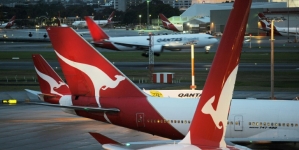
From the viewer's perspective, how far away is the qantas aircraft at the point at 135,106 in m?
28.6

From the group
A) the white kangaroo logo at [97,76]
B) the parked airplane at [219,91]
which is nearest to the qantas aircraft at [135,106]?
the white kangaroo logo at [97,76]

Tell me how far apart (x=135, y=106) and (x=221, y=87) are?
17087 millimetres

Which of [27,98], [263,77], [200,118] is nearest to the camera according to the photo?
[200,118]

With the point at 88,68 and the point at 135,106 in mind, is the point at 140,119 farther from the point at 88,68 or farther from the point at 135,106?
the point at 88,68

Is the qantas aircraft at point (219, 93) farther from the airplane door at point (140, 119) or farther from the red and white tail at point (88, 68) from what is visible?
the red and white tail at point (88, 68)

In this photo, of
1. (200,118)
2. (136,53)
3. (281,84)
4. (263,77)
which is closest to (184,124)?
(200,118)

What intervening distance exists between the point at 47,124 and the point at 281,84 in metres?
31.3

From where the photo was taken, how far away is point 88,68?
30.4 m

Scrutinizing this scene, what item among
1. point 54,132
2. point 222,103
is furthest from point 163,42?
point 222,103

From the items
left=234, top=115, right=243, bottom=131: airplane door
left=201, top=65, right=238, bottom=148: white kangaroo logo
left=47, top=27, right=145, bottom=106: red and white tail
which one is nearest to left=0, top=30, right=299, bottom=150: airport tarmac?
left=234, top=115, right=243, bottom=131: airplane door

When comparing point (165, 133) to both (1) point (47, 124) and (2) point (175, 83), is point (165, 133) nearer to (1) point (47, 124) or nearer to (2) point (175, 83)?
(1) point (47, 124)

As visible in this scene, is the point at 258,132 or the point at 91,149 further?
the point at 91,149

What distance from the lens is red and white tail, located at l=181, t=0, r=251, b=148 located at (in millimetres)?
12648

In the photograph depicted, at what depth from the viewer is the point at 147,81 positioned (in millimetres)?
69438
